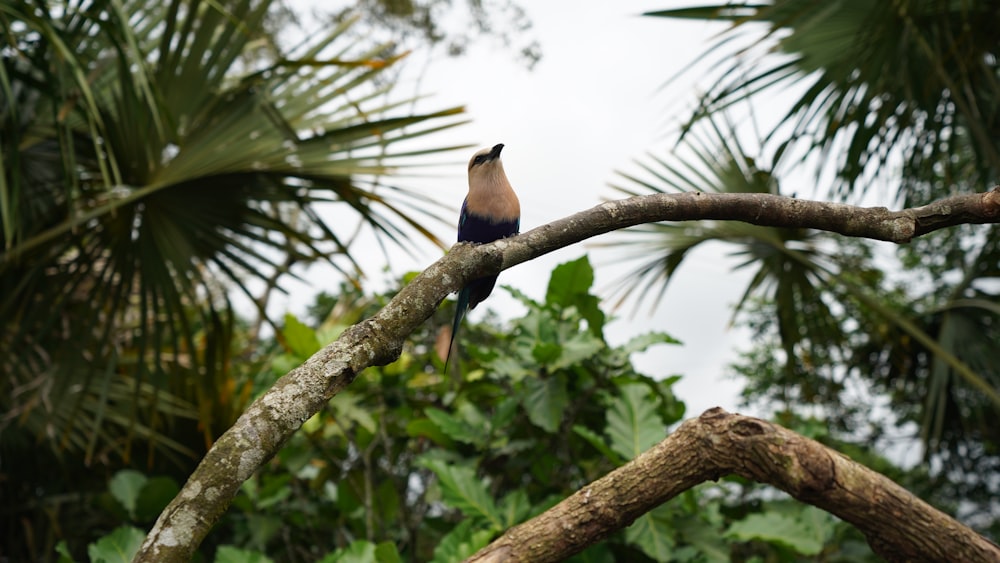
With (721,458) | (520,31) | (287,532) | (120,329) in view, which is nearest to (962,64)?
(721,458)

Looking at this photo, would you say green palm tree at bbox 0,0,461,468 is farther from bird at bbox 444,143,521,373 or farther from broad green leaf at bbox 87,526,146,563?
bird at bbox 444,143,521,373

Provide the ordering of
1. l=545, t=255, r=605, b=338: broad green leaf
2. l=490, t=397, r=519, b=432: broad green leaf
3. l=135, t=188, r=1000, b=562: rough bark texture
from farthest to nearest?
l=545, t=255, r=605, b=338: broad green leaf → l=490, t=397, r=519, b=432: broad green leaf → l=135, t=188, r=1000, b=562: rough bark texture

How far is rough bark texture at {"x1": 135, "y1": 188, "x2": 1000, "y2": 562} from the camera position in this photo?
3.82ft

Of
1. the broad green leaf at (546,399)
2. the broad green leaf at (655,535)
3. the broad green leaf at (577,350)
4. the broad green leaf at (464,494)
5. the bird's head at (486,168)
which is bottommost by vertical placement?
the broad green leaf at (655,535)

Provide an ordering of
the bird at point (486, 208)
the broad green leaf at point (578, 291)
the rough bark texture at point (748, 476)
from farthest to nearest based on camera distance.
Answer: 1. the broad green leaf at point (578, 291)
2. the rough bark texture at point (748, 476)
3. the bird at point (486, 208)

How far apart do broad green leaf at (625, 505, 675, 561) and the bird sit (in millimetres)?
1147

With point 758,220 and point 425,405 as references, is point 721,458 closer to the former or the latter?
point 758,220

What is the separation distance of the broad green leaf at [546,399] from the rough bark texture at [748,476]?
70 centimetres

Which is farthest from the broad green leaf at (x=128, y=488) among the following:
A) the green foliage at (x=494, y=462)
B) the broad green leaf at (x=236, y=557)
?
Answer: the broad green leaf at (x=236, y=557)

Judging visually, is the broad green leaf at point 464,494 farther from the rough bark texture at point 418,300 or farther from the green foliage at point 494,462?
the rough bark texture at point 418,300

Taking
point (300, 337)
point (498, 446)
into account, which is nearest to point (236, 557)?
point (300, 337)

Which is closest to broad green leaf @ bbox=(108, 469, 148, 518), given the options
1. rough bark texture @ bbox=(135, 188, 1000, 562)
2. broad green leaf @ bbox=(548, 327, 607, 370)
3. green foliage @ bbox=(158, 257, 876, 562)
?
green foliage @ bbox=(158, 257, 876, 562)

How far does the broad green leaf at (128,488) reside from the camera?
3.43 meters

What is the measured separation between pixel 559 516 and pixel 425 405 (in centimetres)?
160
